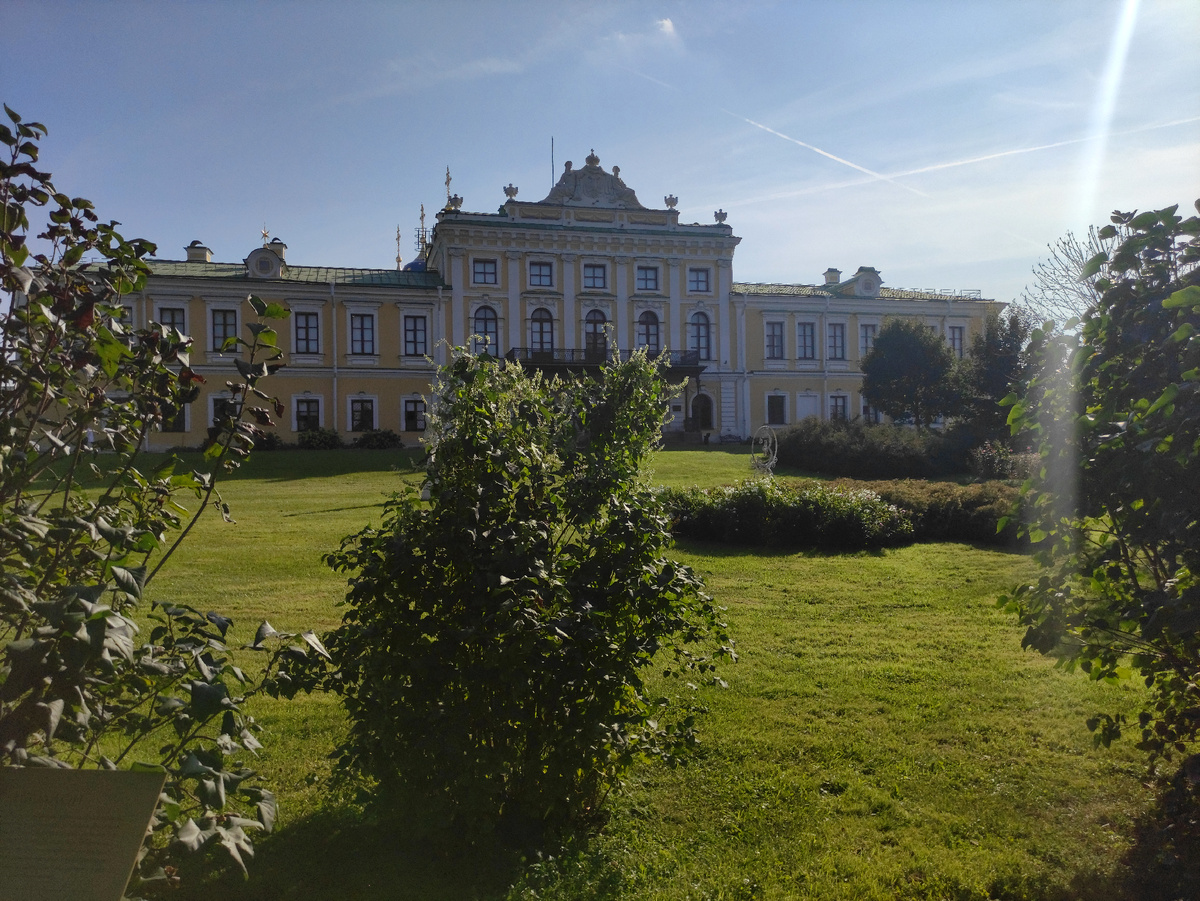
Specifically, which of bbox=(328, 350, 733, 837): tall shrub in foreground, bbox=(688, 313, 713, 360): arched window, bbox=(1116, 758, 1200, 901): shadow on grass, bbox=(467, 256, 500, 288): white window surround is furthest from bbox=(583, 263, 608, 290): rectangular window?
bbox=(1116, 758, 1200, 901): shadow on grass

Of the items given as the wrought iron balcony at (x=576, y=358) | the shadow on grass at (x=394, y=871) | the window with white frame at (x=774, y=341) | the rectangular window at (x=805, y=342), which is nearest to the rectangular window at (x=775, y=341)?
the window with white frame at (x=774, y=341)

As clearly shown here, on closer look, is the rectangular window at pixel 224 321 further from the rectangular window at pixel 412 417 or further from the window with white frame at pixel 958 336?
the window with white frame at pixel 958 336

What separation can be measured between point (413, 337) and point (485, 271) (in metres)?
4.44

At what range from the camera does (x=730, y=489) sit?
1460 cm

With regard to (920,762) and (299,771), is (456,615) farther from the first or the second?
(920,762)

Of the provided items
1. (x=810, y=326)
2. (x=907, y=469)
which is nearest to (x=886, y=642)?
(x=907, y=469)

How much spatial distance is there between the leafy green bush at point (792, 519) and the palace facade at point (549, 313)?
20.0 metres

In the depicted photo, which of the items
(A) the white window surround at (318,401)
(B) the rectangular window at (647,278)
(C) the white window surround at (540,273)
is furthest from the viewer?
(B) the rectangular window at (647,278)

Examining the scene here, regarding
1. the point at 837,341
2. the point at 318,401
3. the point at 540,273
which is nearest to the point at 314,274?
the point at 318,401

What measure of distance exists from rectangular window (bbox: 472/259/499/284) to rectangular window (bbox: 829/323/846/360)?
17.4 meters

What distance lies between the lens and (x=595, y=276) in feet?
128

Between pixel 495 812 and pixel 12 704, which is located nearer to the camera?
pixel 12 704

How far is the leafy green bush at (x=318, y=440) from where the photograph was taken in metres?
33.0

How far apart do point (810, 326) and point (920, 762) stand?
39597 millimetres
